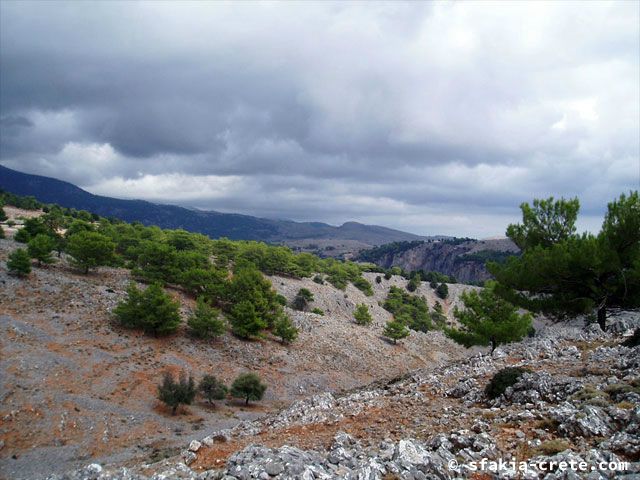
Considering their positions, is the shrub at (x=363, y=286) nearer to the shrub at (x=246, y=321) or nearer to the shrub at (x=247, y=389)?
the shrub at (x=246, y=321)

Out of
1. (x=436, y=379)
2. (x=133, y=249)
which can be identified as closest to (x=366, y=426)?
(x=436, y=379)

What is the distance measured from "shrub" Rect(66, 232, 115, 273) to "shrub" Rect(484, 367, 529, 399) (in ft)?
148

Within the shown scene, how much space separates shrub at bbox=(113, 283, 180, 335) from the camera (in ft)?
122

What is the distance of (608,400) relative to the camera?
1027 centimetres

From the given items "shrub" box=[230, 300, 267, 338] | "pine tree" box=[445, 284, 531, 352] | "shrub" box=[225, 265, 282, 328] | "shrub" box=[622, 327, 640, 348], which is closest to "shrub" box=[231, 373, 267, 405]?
"shrub" box=[230, 300, 267, 338]

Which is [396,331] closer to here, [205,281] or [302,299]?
A: [302,299]

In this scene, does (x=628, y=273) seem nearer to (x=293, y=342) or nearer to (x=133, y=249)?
(x=293, y=342)

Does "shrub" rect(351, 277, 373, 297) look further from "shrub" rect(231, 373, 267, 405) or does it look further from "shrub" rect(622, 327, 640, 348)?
"shrub" rect(622, 327, 640, 348)

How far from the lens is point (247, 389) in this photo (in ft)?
102

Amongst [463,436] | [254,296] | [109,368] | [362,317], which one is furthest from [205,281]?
[463,436]

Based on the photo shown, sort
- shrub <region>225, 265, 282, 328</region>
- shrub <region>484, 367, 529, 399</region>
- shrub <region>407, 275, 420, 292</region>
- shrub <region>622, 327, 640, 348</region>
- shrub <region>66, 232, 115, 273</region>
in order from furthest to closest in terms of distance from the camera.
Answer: shrub <region>407, 275, 420, 292</region> < shrub <region>225, 265, 282, 328</region> < shrub <region>66, 232, 115, 273</region> < shrub <region>622, 327, 640, 348</region> < shrub <region>484, 367, 529, 399</region>

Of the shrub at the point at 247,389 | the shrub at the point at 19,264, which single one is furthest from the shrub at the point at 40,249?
the shrub at the point at 247,389

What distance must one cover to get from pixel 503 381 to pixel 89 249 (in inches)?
1821

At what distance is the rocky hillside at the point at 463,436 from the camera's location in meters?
7.87
